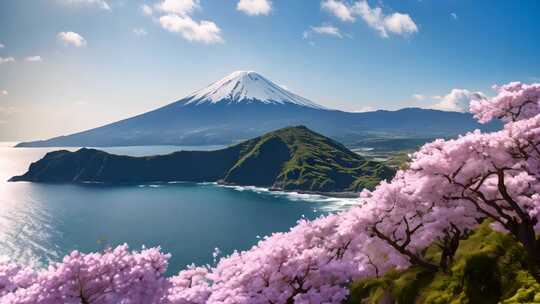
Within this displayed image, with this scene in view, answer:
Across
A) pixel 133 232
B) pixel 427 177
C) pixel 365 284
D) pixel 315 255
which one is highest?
pixel 427 177

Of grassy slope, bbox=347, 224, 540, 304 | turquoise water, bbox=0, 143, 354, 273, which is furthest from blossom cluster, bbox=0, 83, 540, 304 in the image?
turquoise water, bbox=0, 143, 354, 273

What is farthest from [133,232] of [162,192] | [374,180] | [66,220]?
[374,180]

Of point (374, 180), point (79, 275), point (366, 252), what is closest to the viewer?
point (79, 275)

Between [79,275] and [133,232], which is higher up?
[79,275]

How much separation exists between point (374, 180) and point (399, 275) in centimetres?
17554

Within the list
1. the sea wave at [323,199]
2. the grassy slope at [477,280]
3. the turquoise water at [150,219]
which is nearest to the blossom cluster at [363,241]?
the grassy slope at [477,280]

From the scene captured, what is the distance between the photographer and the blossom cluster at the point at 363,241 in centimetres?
1501

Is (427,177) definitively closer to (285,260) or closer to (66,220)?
(285,260)

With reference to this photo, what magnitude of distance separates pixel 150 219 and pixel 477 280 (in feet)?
429

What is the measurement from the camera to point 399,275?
23.8 meters

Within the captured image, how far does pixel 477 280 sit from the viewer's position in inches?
748

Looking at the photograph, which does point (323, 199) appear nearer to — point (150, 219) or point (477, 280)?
point (150, 219)

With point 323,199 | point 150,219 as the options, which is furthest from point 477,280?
point 323,199

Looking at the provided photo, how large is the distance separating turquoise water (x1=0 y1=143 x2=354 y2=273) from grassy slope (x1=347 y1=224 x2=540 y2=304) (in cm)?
6642
